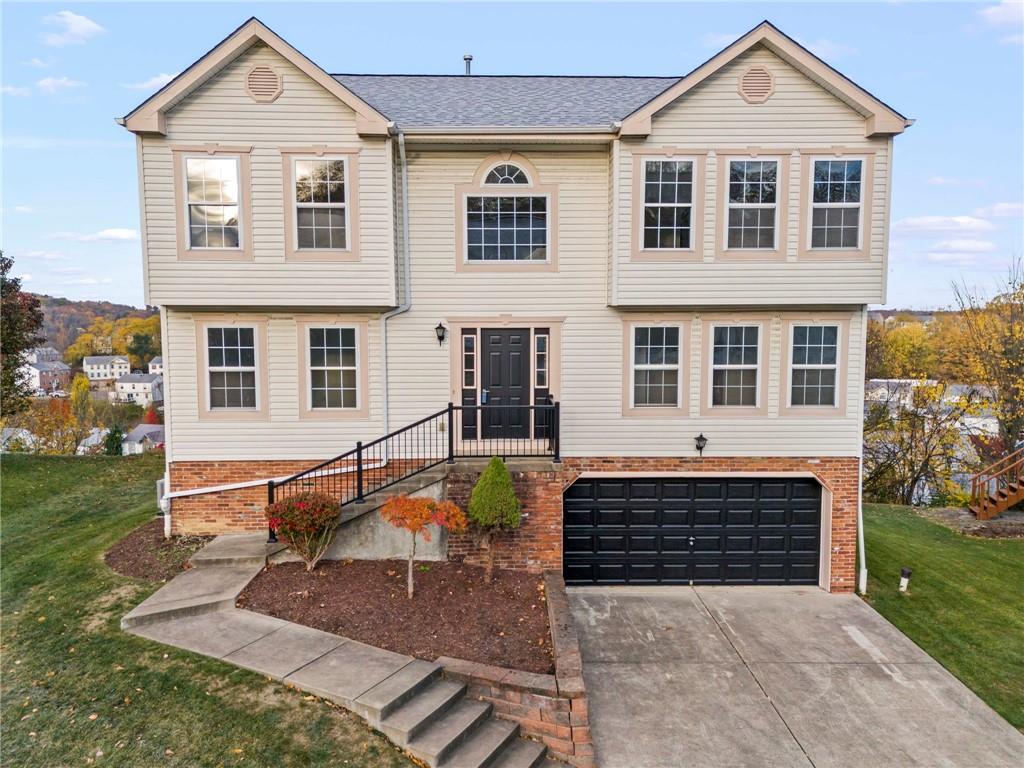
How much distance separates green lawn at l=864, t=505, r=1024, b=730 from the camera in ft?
25.4

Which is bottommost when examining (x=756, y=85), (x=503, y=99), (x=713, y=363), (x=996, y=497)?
(x=996, y=497)

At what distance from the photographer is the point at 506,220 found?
32.9 feet

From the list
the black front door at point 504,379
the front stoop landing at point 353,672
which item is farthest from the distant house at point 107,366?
the front stoop landing at point 353,672

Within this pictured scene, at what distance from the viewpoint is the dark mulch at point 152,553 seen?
8508 mm

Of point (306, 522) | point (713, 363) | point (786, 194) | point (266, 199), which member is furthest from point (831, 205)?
point (306, 522)

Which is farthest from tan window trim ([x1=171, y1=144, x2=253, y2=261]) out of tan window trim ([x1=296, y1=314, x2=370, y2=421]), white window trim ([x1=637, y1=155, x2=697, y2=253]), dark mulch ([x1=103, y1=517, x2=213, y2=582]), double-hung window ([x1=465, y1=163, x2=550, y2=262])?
white window trim ([x1=637, y1=155, x2=697, y2=253])

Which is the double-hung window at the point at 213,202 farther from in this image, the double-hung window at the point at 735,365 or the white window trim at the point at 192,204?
the double-hung window at the point at 735,365

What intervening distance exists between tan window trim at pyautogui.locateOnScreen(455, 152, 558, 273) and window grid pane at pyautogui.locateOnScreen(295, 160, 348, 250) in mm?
1963

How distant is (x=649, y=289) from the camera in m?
9.57

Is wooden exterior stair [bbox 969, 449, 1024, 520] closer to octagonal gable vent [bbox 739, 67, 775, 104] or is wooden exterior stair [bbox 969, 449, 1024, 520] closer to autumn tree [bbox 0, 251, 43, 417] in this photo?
octagonal gable vent [bbox 739, 67, 775, 104]

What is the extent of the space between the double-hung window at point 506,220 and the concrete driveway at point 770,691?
634 cm

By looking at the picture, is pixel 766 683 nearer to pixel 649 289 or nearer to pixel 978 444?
pixel 649 289

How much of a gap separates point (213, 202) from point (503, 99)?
19.8 feet

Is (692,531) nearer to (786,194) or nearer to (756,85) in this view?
(786,194)
